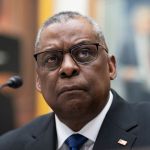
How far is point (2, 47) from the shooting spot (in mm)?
8852

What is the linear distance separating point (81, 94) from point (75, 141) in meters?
0.33

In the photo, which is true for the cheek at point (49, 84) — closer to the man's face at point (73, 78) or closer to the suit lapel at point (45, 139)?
the man's face at point (73, 78)

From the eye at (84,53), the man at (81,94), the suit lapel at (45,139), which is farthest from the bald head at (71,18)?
the suit lapel at (45,139)

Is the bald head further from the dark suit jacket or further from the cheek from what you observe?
the dark suit jacket

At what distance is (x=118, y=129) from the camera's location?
386cm

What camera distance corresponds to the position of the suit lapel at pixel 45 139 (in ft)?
13.2

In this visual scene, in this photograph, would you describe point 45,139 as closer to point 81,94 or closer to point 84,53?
point 81,94

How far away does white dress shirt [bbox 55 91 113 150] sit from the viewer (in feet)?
12.7

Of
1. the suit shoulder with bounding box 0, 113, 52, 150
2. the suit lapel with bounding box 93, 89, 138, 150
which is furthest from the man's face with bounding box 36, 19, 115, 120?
the suit shoulder with bounding box 0, 113, 52, 150

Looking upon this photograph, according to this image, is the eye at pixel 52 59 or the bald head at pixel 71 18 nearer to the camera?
the eye at pixel 52 59

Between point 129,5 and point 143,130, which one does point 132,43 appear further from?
point 143,130

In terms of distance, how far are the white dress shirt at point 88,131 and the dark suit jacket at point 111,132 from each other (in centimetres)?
3

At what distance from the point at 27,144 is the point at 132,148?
0.78 m

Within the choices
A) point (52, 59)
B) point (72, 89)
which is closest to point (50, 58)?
point (52, 59)
